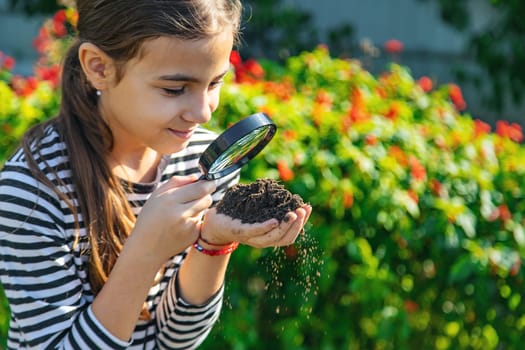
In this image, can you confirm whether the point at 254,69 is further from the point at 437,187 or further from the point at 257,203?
the point at 257,203

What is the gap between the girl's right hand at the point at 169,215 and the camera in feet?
6.24

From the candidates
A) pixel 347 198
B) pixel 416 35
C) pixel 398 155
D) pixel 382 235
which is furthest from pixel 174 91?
pixel 416 35

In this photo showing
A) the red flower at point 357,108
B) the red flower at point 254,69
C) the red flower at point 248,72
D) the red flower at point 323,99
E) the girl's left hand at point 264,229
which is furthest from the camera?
the red flower at point 254,69

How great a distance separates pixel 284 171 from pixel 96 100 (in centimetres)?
122

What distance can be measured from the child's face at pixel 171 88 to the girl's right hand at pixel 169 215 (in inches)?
4.6

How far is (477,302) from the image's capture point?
349cm

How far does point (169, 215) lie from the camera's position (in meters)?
1.90

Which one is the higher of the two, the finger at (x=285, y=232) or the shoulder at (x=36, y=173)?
the shoulder at (x=36, y=173)

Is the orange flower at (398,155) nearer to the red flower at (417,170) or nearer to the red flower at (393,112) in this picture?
the red flower at (417,170)

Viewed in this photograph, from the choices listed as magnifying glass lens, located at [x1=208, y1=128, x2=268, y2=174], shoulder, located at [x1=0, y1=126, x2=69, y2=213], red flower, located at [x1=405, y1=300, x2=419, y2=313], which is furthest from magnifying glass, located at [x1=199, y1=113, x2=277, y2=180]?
red flower, located at [x1=405, y1=300, x2=419, y2=313]

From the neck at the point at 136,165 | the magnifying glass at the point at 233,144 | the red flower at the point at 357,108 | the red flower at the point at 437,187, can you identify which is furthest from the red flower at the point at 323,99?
the magnifying glass at the point at 233,144

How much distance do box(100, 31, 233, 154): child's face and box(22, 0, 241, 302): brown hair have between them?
1.0 inches

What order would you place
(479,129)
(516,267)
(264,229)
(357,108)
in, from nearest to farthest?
(264,229)
(516,267)
(357,108)
(479,129)

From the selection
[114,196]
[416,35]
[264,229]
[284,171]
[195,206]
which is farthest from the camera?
[416,35]
